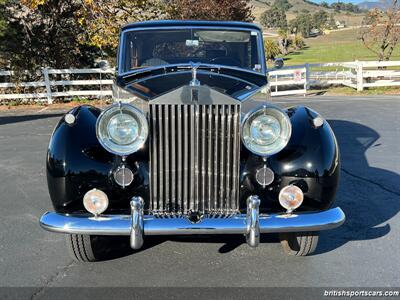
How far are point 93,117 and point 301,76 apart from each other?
14249 mm

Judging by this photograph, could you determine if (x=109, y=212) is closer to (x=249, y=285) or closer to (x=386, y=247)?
(x=249, y=285)

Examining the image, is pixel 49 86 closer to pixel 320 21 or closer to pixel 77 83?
pixel 77 83

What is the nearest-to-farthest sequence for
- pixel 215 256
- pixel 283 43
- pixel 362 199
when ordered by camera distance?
pixel 215 256 < pixel 362 199 < pixel 283 43

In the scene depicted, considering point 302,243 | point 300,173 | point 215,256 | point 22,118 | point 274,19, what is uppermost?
point 274,19

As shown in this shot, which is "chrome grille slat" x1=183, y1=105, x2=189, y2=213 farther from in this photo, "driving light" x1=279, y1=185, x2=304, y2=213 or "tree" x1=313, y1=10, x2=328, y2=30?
"tree" x1=313, y1=10, x2=328, y2=30

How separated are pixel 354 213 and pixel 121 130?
2763mm

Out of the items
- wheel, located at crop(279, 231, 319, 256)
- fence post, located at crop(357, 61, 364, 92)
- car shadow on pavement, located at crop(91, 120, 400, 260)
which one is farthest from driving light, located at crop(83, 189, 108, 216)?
fence post, located at crop(357, 61, 364, 92)

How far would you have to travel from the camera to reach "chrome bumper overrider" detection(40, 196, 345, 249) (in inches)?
121

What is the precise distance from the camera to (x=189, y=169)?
3.35 meters

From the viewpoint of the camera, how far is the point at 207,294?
128 inches

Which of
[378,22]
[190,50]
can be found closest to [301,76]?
[378,22]

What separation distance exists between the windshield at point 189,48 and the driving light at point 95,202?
1.81m

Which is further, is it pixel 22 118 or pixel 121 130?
pixel 22 118

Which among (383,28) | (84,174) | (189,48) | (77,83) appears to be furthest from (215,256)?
(383,28)
